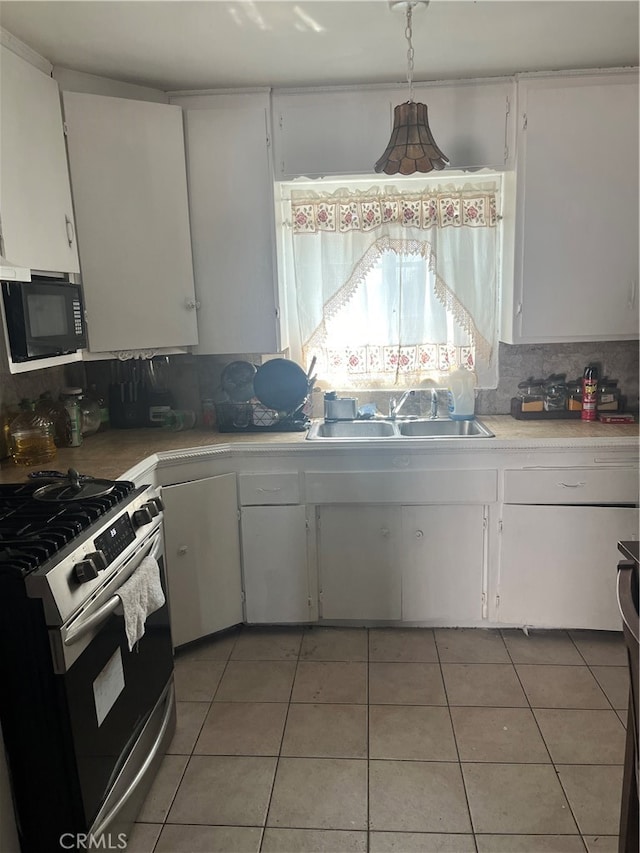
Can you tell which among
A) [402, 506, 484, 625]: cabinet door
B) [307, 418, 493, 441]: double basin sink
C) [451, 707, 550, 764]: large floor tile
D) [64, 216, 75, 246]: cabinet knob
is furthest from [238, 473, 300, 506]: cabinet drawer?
[64, 216, 75, 246]: cabinet knob

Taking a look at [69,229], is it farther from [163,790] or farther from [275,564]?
[163,790]

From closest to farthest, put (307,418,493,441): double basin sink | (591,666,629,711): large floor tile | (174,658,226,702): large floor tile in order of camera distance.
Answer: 1. (591,666,629,711): large floor tile
2. (174,658,226,702): large floor tile
3. (307,418,493,441): double basin sink

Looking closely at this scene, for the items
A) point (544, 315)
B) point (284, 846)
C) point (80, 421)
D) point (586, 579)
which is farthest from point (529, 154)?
point (284, 846)

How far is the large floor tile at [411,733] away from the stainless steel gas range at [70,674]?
762mm

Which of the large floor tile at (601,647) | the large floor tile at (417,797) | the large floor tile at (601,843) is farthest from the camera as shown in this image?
the large floor tile at (601,647)

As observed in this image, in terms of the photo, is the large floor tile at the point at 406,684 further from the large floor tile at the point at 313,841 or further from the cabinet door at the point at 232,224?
the cabinet door at the point at 232,224

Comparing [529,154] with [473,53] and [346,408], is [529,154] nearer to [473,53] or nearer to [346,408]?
[473,53]

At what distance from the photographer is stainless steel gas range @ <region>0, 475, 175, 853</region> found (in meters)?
1.37

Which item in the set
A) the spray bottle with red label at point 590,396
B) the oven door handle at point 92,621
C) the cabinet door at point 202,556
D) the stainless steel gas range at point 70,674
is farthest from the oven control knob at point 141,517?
the spray bottle with red label at point 590,396

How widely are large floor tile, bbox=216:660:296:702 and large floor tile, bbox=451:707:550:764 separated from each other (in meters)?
0.64

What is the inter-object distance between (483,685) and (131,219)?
7.51ft

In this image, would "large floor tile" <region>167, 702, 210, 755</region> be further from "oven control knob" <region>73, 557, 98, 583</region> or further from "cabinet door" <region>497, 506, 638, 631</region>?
"cabinet door" <region>497, 506, 638, 631</region>

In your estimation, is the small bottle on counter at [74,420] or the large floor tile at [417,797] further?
the small bottle on counter at [74,420]

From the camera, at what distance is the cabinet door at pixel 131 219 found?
2.40 meters
